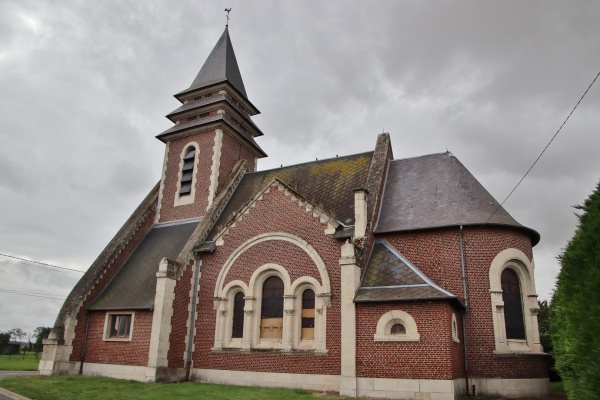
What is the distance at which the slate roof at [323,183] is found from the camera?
2062cm

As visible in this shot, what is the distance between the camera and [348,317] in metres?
15.8

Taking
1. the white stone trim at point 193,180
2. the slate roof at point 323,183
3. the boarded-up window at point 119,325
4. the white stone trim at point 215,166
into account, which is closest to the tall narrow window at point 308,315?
the slate roof at point 323,183

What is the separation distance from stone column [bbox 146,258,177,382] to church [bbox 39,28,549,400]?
56 mm

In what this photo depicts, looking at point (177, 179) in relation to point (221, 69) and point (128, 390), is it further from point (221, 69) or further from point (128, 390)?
point (128, 390)

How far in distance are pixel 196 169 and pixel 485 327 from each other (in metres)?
17.7

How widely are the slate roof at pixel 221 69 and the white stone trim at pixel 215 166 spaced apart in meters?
4.03

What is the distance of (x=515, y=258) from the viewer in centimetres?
1719

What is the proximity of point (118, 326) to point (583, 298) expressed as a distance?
19702 mm

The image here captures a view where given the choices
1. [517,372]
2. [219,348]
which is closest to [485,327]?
[517,372]

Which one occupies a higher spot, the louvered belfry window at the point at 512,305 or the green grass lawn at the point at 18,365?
the louvered belfry window at the point at 512,305

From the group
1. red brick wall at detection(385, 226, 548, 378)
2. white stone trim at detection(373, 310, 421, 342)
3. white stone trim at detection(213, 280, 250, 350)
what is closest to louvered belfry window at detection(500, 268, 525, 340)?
red brick wall at detection(385, 226, 548, 378)

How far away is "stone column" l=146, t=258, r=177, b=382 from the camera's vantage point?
18422mm

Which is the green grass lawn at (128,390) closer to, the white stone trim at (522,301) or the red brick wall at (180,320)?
the red brick wall at (180,320)

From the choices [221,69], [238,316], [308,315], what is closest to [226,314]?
[238,316]
